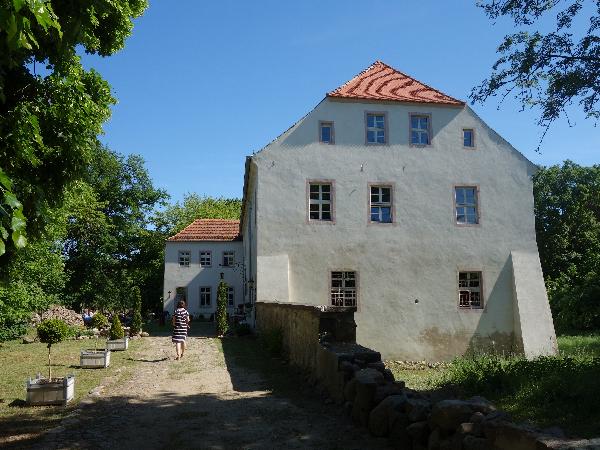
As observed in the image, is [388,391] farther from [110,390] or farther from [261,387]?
[110,390]

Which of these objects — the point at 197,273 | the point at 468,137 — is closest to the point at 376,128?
the point at 468,137

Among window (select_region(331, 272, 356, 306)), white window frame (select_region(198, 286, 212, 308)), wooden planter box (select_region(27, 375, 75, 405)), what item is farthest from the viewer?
white window frame (select_region(198, 286, 212, 308))

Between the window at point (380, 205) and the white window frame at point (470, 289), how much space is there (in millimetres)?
3629

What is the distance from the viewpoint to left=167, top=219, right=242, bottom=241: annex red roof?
39.5m

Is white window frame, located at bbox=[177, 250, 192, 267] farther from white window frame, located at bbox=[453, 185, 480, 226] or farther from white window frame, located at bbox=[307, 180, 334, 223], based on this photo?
white window frame, located at bbox=[453, 185, 480, 226]

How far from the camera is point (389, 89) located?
21312 millimetres

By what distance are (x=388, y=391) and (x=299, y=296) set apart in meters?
12.7

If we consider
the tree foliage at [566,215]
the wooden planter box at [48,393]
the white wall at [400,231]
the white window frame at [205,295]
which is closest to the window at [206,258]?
the white window frame at [205,295]

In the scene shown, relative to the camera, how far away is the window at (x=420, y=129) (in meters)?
20.8

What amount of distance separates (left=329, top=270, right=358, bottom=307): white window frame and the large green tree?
12774mm

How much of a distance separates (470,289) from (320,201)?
6.94 metres

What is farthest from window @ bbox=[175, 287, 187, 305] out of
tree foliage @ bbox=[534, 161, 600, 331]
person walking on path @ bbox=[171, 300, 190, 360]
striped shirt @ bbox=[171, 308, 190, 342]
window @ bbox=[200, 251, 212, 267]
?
tree foliage @ bbox=[534, 161, 600, 331]

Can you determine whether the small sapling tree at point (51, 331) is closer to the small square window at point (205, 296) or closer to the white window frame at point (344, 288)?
the white window frame at point (344, 288)

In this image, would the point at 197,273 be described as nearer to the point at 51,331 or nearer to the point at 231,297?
the point at 231,297
